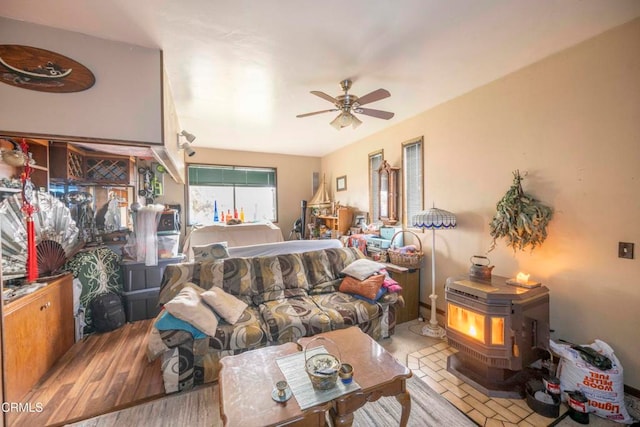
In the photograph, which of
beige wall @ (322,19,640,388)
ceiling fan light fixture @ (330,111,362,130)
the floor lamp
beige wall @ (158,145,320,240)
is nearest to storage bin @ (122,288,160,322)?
beige wall @ (158,145,320,240)

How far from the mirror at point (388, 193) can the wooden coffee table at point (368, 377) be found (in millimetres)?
2348

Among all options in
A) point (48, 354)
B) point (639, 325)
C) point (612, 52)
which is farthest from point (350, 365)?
point (612, 52)

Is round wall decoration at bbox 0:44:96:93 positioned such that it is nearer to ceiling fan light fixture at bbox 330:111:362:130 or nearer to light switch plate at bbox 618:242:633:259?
ceiling fan light fixture at bbox 330:111:362:130

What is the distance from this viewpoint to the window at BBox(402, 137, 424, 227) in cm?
349

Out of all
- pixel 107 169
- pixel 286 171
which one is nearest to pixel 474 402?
pixel 107 169

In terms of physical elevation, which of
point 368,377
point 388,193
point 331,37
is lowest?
point 368,377

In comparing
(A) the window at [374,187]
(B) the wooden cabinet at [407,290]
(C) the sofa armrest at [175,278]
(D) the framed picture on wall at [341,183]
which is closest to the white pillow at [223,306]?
(C) the sofa armrest at [175,278]

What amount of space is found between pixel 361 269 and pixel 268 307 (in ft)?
3.70

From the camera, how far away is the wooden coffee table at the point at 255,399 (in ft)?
3.94

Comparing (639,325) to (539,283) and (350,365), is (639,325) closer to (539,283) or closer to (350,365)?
(539,283)

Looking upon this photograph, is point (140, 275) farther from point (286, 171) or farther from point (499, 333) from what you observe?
point (499, 333)

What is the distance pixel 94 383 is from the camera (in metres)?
2.08

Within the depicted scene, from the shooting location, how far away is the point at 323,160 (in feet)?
20.5

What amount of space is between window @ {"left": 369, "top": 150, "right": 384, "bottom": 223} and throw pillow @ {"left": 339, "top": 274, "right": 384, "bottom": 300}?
1.70 meters
